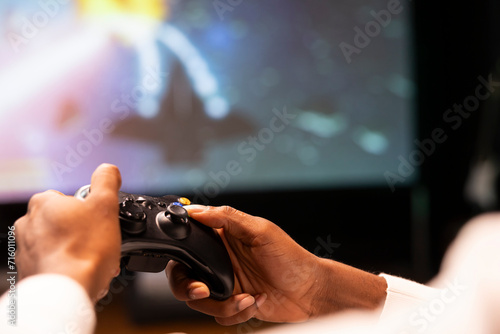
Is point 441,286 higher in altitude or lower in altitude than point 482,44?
lower

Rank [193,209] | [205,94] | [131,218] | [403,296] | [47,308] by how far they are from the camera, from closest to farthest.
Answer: [47,308], [131,218], [193,209], [403,296], [205,94]

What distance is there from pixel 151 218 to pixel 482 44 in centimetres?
253

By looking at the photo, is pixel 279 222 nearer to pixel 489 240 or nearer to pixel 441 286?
pixel 441 286

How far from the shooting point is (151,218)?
2.35 feet

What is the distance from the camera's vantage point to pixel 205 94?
7.71 ft

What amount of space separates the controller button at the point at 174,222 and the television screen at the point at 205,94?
57.6 inches

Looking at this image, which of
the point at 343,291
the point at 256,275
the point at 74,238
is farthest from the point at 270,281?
the point at 74,238

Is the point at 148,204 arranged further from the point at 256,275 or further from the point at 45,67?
the point at 45,67

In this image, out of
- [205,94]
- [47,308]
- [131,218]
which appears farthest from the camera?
[205,94]

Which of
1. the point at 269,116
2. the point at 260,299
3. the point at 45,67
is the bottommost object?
the point at 260,299

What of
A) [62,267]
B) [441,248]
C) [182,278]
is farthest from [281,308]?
[441,248]

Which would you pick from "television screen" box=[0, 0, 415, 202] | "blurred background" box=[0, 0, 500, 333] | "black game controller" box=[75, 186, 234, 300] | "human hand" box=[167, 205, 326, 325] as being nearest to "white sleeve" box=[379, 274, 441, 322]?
"human hand" box=[167, 205, 326, 325]

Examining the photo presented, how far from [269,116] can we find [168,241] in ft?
5.76

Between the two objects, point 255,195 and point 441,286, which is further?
point 255,195
